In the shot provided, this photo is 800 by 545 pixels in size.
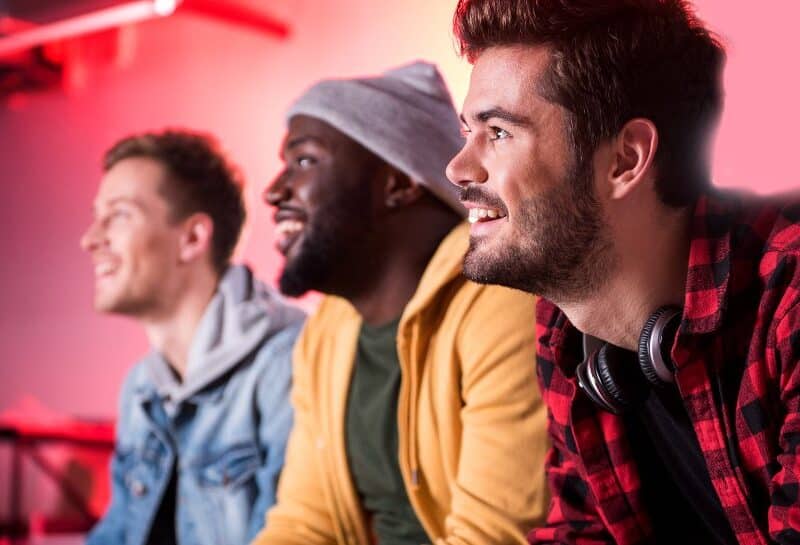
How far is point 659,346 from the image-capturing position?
1155 millimetres

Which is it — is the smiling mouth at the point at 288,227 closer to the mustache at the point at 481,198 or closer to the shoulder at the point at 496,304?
the shoulder at the point at 496,304

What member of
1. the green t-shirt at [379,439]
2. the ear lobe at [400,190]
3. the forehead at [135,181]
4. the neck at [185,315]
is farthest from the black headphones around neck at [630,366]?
the forehead at [135,181]

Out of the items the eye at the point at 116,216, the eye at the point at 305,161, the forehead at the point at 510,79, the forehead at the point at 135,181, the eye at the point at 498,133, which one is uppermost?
the forehead at the point at 510,79

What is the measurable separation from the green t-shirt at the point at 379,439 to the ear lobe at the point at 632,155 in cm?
59

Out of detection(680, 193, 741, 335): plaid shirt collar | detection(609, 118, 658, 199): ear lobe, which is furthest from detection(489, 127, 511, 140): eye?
detection(680, 193, 741, 335): plaid shirt collar

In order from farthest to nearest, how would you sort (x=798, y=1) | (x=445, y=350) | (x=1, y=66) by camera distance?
(x=1, y=66)
(x=445, y=350)
(x=798, y=1)

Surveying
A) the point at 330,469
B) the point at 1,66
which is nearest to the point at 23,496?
the point at 1,66

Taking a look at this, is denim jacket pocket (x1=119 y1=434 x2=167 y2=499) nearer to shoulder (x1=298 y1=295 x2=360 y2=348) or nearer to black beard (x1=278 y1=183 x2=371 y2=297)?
shoulder (x1=298 y1=295 x2=360 y2=348)

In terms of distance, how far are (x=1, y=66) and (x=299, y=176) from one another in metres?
2.03

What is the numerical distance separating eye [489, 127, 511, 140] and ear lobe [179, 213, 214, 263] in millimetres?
1150

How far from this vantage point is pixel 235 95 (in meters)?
2.73

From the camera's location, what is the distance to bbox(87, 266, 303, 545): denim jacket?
80.0 inches

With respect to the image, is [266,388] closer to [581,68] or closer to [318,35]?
[318,35]

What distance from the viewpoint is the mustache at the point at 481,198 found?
4.06 ft
